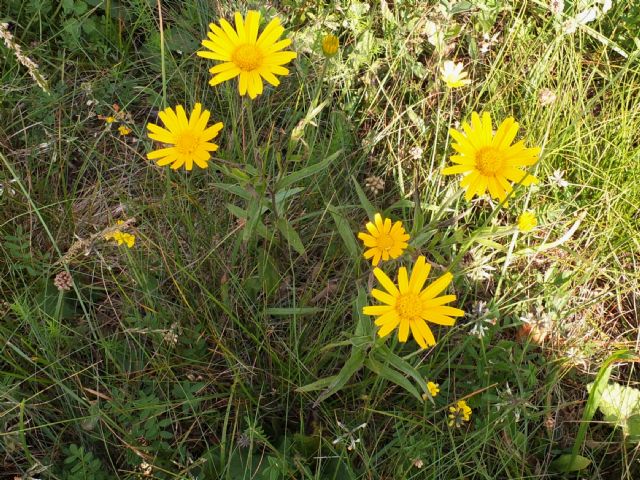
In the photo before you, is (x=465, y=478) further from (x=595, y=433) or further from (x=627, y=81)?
(x=627, y=81)

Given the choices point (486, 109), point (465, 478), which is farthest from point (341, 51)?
point (465, 478)

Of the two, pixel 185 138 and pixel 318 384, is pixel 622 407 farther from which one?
pixel 185 138

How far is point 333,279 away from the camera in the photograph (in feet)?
5.66

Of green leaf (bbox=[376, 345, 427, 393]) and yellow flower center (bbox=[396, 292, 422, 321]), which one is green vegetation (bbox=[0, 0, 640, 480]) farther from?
yellow flower center (bbox=[396, 292, 422, 321])

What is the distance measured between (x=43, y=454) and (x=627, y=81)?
223 cm

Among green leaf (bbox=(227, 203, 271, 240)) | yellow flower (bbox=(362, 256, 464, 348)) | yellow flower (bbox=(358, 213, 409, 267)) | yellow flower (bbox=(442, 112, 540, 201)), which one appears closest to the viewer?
yellow flower (bbox=(362, 256, 464, 348))

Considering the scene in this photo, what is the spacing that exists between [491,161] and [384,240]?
1.02 feet

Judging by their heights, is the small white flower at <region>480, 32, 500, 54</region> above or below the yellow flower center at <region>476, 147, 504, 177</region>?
above

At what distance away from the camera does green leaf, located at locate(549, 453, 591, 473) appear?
157 cm

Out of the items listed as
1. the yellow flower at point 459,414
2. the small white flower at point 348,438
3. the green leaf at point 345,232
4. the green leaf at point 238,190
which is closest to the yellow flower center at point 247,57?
the green leaf at point 238,190

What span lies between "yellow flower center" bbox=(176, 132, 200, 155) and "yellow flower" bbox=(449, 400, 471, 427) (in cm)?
91

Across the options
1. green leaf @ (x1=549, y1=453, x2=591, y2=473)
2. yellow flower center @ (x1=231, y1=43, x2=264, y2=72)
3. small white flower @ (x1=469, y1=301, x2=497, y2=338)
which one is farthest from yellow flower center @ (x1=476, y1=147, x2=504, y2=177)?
green leaf @ (x1=549, y1=453, x2=591, y2=473)

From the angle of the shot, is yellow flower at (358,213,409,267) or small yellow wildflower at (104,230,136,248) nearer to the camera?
yellow flower at (358,213,409,267)

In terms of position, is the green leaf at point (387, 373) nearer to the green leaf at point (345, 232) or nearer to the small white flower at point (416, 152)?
the green leaf at point (345, 232)
